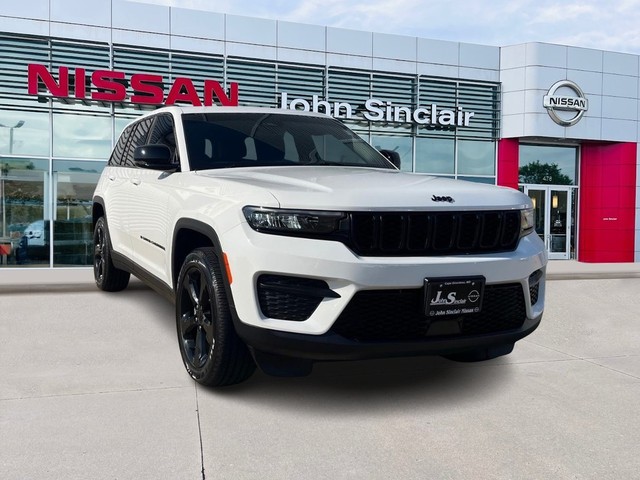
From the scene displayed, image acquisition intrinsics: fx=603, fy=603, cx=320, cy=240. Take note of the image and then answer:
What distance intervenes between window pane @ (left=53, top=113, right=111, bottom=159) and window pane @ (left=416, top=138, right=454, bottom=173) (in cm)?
795

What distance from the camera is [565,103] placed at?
658 inches

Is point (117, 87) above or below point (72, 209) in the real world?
above

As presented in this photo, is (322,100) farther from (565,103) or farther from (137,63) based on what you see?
(565,103)

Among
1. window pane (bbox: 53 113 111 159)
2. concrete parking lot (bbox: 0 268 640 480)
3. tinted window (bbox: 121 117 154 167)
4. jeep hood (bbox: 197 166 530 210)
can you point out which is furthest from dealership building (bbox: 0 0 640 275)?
jeep hood (bbox: 197 166 530 210)

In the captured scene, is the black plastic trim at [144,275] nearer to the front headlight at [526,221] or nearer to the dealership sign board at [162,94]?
the front headlight at [526,221]

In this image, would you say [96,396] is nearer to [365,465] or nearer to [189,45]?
[365,465]

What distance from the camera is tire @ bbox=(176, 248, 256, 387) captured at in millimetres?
3291

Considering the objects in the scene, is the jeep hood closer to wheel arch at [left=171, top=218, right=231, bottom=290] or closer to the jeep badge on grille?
the jeep badge on grille

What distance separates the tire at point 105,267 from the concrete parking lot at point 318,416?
1563 mm

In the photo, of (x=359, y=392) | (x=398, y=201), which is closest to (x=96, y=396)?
(x=359, y=392)

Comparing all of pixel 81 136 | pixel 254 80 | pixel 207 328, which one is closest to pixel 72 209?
pixel 81 136

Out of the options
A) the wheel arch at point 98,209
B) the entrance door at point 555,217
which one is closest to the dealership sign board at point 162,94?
the entrance door at point 555,217

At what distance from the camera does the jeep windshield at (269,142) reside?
14.3ft

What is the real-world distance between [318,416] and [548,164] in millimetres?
16596
